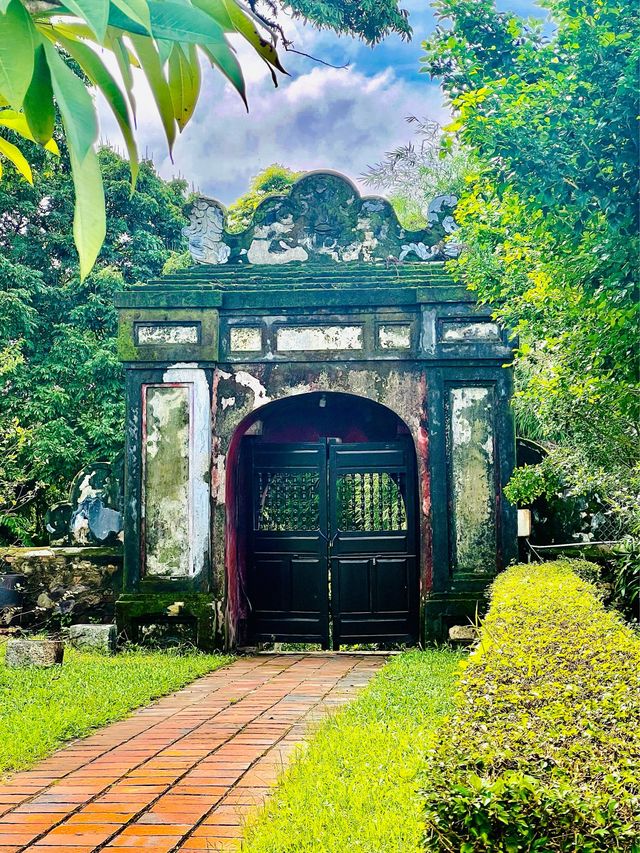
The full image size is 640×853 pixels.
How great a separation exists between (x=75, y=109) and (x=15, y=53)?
102 millimetres

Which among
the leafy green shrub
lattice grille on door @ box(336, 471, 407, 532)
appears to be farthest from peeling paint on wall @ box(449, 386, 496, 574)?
the leafy green shrub

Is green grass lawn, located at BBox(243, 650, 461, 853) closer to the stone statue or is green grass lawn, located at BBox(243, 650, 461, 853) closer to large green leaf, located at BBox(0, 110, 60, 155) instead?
large green leaf, located at BBox(0, 110, 60, 155)

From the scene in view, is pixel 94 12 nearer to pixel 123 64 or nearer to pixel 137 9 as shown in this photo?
A: pixel 137 9

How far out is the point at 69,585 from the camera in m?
9.52

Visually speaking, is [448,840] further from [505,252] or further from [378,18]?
[378,18]

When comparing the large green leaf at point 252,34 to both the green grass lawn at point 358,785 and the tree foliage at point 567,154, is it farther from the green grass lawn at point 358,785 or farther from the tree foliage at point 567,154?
the tree foliage at point 567,154

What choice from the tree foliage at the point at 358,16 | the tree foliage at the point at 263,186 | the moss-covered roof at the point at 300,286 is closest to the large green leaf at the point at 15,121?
the moss-covered roof at the point at 300,286

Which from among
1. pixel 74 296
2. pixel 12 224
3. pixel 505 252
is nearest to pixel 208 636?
pixel 505 252

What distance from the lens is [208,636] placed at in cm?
872

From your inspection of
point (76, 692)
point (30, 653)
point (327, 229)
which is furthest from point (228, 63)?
point (327, 229)

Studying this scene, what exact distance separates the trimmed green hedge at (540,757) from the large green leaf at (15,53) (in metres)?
1.68

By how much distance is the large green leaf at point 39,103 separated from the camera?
1376 millimetres

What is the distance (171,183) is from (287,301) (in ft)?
41.0

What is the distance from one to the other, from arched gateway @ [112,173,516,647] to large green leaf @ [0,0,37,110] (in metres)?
7.75
